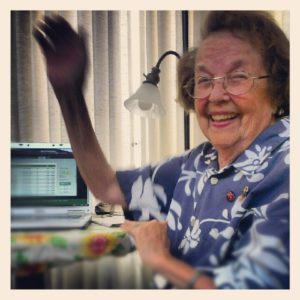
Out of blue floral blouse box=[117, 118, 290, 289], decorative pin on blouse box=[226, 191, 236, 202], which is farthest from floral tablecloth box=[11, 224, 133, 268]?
decorative pin on blouse box=[226, 191, 236, 202]

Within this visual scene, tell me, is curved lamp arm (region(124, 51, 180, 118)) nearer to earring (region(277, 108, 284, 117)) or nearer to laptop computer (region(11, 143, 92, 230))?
laptop computer (region(11, 143, 92, 230))

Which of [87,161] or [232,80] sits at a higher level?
[232,80]

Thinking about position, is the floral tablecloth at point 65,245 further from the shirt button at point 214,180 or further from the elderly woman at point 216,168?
the shirt button at point 214,180

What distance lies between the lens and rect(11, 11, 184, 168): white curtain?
1.33 meters

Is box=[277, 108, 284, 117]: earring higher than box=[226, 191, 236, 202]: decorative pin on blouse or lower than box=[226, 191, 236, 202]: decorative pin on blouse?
higher

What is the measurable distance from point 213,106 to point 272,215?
41cm

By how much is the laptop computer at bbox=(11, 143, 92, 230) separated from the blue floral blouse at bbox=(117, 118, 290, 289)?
0.16 metres

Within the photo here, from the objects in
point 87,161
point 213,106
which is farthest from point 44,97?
point 213,106

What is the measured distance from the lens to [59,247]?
4.29ft

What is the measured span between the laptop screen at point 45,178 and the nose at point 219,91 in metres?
0.54

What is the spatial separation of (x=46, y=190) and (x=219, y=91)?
69 cm

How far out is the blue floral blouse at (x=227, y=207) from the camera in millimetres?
1181
